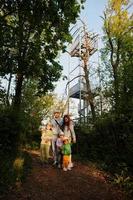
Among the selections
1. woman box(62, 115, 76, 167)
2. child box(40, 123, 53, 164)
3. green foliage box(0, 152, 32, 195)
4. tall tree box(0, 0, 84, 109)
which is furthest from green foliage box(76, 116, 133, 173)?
green foliage box(0, 152, 32, 195)

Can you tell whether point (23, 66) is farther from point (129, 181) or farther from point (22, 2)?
point (129, 181)

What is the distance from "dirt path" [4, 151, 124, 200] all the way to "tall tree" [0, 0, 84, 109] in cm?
388

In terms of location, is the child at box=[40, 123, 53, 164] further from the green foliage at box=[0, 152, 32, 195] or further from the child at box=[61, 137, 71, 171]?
the green foliage at box=[0, 152, 32, 195]

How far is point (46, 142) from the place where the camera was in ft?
57.6

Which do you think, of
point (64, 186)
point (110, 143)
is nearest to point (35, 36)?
point (64, 186)

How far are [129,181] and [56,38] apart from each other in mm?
5650

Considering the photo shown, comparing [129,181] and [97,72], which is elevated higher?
[97,72]

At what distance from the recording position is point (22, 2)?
37.8 ft

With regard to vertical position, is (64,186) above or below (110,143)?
below

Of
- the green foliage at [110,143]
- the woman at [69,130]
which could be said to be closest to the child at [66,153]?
the woman at [69,130]

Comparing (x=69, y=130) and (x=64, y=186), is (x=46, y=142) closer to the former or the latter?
(x=69, y=130)

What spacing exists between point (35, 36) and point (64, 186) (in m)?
5.25

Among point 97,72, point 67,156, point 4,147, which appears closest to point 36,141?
point 97,72

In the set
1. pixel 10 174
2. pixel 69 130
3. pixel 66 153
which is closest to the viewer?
pixel 10 174
